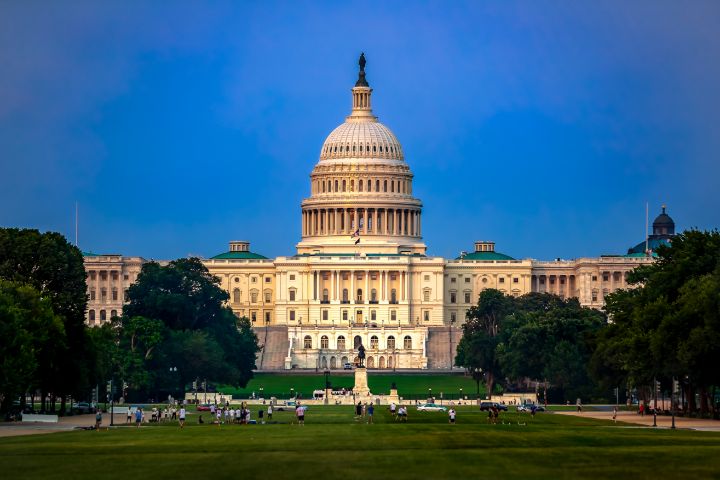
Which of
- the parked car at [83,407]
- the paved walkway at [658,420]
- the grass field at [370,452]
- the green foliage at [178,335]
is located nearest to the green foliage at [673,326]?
the paved walkway at [658,420]

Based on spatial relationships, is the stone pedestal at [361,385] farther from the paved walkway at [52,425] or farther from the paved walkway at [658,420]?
the paved walkway at [52,425]

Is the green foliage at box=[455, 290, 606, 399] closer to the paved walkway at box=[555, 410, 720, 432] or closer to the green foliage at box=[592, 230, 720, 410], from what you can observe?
the green foliage at box=[592, 230, 720, 410]

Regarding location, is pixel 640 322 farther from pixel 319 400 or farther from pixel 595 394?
pixel 319 400

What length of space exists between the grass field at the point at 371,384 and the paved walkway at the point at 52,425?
44750 mm

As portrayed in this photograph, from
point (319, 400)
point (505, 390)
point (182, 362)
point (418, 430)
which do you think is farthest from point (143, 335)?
point (418, 430)

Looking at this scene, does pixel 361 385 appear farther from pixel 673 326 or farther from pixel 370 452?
pixel 370 452

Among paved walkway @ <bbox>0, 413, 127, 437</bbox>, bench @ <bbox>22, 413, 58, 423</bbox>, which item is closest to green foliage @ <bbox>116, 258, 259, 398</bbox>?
paved walkway @ <bbox>0, 413, 127, 437</bbox>

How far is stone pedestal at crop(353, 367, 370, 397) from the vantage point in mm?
146075

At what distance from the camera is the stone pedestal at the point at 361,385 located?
146m

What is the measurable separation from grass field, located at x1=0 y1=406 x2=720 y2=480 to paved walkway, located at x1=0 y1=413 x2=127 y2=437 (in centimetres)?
270

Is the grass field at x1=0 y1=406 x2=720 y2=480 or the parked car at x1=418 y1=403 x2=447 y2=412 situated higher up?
the parked car at x1=418 y1=403 x2=447 y2=412

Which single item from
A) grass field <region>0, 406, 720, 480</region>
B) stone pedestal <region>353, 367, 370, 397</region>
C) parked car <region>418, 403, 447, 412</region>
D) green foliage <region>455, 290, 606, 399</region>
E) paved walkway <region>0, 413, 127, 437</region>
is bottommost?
grass field <region>0, 406, 720, 480</region>

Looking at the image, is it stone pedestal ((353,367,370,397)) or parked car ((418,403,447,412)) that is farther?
stone pedestal ((353,367,370,397))

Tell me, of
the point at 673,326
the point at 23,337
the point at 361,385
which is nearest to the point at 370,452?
the point at 23,337
